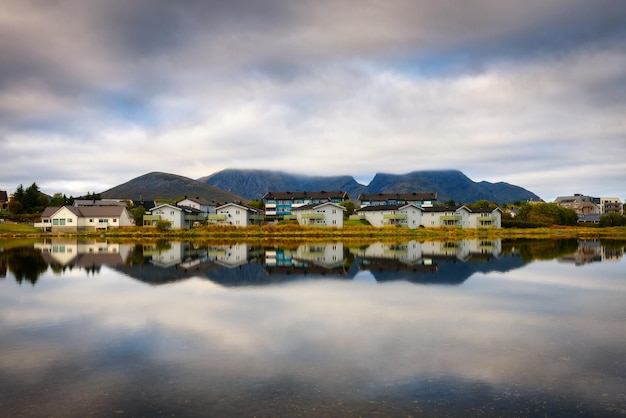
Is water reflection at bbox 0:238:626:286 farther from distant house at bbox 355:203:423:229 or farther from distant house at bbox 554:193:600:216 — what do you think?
distant house at bbox 554:193:600:216

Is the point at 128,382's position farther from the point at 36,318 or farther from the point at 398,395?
the point at 36,318

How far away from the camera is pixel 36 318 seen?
1670cm

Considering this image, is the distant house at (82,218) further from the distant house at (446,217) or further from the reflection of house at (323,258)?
the distant house at (446,217)

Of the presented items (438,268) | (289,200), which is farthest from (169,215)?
(438,268)

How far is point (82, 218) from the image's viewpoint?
8969 centimetres

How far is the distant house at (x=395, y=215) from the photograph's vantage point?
92.3 m

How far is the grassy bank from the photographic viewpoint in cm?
7181

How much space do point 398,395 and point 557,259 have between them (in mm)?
33566

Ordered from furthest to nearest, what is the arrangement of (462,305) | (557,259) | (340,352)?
(557,259)
(462,305)
(340,352)

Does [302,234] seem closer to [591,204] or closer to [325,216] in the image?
[325,216]

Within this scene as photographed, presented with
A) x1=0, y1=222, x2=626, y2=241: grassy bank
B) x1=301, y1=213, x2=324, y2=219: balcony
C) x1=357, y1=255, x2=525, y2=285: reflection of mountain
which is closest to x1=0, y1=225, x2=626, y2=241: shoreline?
x1=0, y1=222, x2=626, y2=241: grassy bank

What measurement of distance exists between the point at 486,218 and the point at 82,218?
76601 mm

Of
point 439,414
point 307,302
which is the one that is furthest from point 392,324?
point 439,414

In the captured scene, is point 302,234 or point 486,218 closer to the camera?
point 302,234
